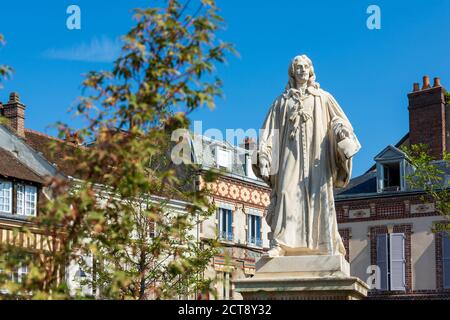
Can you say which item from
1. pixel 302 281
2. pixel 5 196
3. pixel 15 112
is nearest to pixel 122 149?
pixel 302 281

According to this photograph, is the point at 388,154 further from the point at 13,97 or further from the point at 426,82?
the point at 13,97

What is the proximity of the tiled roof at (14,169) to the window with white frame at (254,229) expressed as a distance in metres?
14.2

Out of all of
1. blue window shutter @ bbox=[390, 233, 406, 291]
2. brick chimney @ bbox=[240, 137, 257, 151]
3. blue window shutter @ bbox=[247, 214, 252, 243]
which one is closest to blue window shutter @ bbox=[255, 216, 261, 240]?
blue window shutter @ bbox=[247, 214, 252, 243]

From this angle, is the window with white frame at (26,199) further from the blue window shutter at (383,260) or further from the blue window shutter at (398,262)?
the blue window shutter at (398,262)

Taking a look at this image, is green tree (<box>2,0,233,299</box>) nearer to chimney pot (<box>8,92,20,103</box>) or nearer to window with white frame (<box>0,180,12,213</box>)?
window with white frame (<box>0,180,12,213</box>)

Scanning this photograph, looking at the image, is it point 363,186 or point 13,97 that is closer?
point 13,97

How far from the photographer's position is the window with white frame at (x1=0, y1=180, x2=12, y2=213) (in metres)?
31.5

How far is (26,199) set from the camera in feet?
106

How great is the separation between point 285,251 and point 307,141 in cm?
127

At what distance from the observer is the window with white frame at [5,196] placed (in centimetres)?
3152

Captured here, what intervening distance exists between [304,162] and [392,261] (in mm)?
31145
